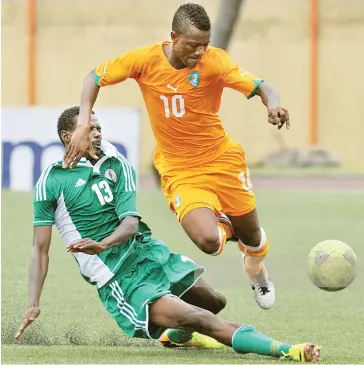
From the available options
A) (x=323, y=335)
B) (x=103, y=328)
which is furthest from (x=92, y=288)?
(x=323, y=335)

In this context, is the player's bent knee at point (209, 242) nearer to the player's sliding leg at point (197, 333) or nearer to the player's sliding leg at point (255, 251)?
the player's sliding leg at point (197, 333)

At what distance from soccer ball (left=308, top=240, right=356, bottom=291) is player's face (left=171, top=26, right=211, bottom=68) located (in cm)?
161

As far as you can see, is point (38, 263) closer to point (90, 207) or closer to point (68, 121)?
point (90, 207)

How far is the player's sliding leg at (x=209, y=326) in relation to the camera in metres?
6.55

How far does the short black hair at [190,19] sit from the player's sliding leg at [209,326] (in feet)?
6.05

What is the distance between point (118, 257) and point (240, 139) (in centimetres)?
2325

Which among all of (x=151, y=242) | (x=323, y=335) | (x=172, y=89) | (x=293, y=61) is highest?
(x=293, y=61)

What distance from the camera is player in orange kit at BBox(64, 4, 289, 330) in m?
7.41

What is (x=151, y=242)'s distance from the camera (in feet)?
23.3

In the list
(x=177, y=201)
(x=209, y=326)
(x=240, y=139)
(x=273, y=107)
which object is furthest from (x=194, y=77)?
(x=240, y=139)

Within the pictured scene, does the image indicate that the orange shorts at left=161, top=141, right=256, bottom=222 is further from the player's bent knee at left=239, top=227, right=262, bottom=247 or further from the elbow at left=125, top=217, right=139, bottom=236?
the elbow at left=125, top=217, right=139, bottom=236

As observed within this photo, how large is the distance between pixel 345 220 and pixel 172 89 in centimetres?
856

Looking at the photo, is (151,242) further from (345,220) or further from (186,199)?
(345,220)

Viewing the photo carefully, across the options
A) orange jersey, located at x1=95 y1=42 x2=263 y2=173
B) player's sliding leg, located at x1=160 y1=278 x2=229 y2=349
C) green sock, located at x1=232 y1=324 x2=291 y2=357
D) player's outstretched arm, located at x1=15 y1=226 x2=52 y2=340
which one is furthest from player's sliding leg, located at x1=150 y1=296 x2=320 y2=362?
orange jersey, located at x1=95 y1=42 x2=263 y2=173
